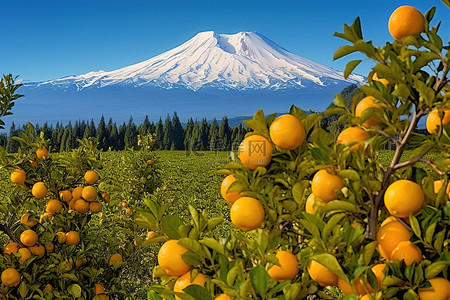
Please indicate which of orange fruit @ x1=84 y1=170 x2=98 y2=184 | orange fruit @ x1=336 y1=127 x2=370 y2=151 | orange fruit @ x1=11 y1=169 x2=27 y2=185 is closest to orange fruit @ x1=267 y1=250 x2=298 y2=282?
orange fruit @ x1=336 y1=127 x2=370 y2=151

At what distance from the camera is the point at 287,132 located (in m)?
1.32

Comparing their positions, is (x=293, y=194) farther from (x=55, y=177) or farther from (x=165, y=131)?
(x=165, y=131)

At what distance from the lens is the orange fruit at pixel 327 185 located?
1202 mm

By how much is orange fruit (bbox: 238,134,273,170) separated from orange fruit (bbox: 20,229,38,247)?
2.23 metres

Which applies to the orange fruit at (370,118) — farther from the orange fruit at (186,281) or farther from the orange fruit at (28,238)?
the orange fruit at (28,238)

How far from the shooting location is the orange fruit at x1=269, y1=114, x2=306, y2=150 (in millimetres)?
1318

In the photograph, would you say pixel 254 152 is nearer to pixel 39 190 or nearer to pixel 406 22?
pixel 406 22

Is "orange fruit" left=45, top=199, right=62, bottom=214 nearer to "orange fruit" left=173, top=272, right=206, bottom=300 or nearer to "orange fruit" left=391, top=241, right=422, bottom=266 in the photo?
"orange fruit" left=173, top=272, right=206, bottom=300

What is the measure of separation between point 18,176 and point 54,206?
39 cm

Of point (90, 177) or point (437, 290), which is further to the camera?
point (90, 177)

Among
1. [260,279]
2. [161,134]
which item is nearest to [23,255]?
[260,279]

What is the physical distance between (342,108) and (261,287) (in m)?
0.76

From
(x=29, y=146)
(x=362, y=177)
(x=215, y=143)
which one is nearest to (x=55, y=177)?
(x=29, y=146)

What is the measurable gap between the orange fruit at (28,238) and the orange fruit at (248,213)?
7.20 feet
